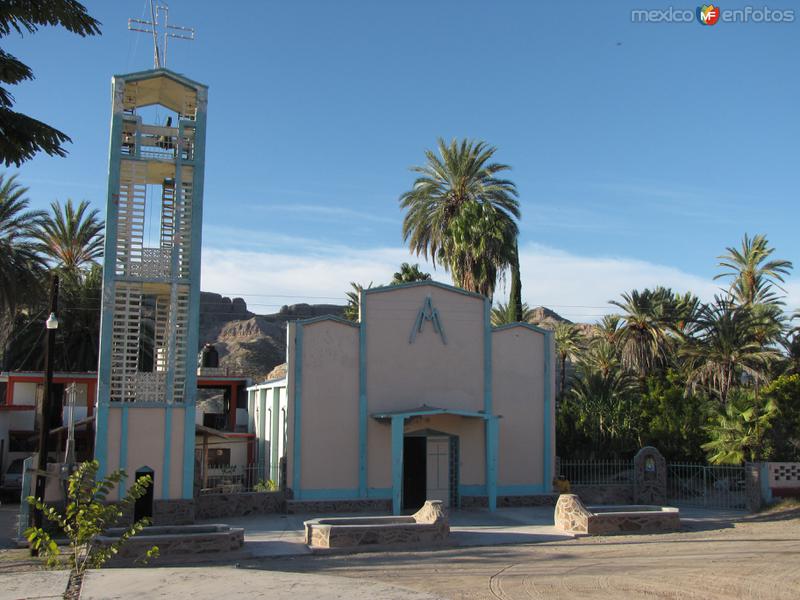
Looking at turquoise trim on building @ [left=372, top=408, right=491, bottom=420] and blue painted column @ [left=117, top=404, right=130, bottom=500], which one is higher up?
turquoise trim on building @ [left=372, top=408, right=491, bottom=420]

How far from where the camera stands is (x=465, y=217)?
34812 millimetres

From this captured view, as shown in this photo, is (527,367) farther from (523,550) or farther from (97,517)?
(97,517)

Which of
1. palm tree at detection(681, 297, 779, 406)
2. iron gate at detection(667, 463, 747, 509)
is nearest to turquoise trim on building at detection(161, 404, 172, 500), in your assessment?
iron gate at detection(667, 463, 747, 509)

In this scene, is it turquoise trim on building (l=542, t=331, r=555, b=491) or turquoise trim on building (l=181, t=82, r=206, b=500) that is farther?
turquoise trim on building (l=542, t=331, r=555, b=491)

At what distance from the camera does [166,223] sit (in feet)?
73.6

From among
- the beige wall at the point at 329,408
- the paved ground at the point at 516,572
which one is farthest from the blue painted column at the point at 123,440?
the beige wall at the point at 329,408

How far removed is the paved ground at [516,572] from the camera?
912cm

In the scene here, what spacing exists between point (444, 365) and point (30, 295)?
16.9 metres

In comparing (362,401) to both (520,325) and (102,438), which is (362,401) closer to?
(520,325)

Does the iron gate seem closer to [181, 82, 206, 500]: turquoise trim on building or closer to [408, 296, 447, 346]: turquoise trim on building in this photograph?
[408, 296, 447, 346]: turquoise trim on building

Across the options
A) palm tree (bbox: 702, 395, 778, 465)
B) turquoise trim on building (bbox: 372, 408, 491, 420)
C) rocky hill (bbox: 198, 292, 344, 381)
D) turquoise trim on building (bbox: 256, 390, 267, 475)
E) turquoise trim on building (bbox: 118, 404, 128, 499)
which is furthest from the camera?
rocky hill (bbox: 198, 292, 344, 381)

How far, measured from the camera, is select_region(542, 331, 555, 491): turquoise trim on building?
26.2 m

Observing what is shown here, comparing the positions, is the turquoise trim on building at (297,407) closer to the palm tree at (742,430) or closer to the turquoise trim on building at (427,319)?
the turquoise trim on building at (427,319)

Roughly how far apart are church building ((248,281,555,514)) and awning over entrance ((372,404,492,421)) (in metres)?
0.05
